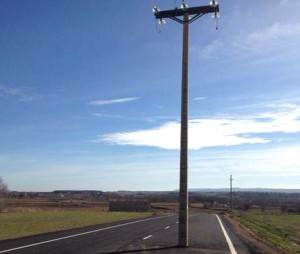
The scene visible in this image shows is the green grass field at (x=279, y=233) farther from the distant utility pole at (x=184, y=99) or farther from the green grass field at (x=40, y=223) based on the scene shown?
A: the green grass field at (x=40, y=223)

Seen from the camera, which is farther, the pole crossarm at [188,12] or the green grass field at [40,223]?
the green grass field at [40,223]

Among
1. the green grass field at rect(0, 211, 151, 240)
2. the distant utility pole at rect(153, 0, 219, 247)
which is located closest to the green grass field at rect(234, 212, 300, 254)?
the distant utility pole at rect(153, 0, 219, 247)

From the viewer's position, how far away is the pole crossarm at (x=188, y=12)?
19.2 m

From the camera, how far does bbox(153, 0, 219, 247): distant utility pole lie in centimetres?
1795

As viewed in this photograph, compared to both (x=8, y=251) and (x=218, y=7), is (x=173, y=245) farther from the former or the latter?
(x=218, y=7)

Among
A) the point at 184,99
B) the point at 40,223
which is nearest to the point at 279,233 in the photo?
the point at 40,223

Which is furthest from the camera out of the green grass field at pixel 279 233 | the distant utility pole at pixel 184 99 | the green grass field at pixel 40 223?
the green grass field at pixel 40 223

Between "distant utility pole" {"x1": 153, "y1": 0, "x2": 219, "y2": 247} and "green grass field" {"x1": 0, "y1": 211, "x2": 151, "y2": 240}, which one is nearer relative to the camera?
"distant utility pole" {"x1": 153, "y1": 0, "x2": 219, "y2": 247}

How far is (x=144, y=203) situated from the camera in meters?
87.6

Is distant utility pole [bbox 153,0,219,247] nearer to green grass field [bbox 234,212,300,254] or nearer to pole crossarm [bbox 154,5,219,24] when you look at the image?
pole crossarm [bbox 154,5,219,24]

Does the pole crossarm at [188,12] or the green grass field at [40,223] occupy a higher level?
the pole crossarm at [188,12]

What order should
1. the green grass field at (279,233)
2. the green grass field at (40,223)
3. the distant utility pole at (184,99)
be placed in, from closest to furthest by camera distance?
the distant utility pole at (184,99), the green grass field at (279,233), the green grass field at (40,223)

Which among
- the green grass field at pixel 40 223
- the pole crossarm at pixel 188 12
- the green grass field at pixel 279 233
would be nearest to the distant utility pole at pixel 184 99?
the pole crossarm at pixel 188 12

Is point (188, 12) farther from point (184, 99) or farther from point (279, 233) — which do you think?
point (279, 233)
